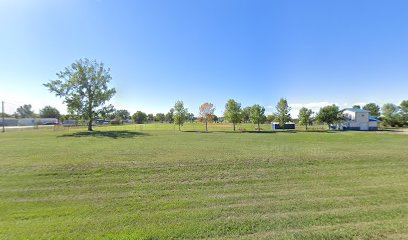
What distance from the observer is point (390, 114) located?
67.4m

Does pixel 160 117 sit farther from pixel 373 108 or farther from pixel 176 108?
pixel 373 108

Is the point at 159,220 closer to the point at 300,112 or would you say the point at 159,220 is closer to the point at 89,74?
the point at 89,74

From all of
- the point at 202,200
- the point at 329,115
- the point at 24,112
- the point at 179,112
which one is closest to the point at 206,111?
the point at 179,112

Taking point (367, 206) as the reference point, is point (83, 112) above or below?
above

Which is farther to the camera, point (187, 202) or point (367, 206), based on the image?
point (187, 202)

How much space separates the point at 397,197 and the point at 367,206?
1.49m

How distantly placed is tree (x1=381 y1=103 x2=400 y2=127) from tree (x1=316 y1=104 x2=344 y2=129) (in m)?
27.6

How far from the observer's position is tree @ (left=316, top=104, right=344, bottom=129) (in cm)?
5184

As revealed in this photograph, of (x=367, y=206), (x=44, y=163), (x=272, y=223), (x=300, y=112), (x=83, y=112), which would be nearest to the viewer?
(x=272, y=223)

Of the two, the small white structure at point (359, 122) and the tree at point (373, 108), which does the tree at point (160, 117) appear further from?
the tree at point (373, 108)

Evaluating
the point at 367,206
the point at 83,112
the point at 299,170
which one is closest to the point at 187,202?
the point at 367,206

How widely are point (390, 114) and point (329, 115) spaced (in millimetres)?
34922

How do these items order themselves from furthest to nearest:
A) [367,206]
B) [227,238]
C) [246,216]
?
[367,206] < [246,216] < [227,238]

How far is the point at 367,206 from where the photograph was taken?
5035mm
